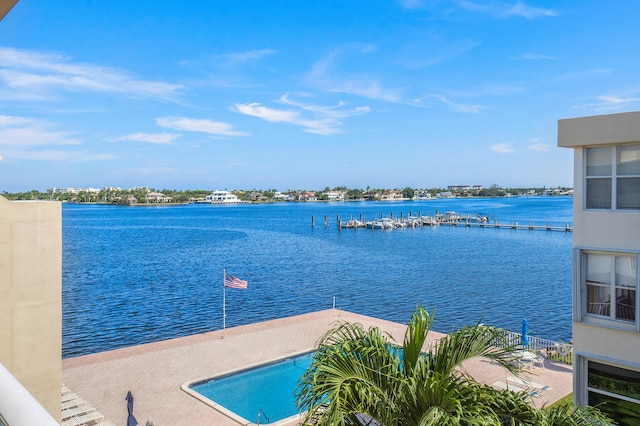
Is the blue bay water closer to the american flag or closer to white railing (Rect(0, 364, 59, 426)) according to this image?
the american flag

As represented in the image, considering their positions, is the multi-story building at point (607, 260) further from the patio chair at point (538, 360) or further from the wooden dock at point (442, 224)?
the wooden dock at point (442, 224)

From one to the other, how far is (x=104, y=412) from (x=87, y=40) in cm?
2762

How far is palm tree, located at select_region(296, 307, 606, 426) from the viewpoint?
452cm

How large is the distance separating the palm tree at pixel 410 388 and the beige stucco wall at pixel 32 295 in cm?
Answer: 378

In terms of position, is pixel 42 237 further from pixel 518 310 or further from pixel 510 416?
pixel 518 310

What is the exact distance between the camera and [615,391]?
25.8 ft

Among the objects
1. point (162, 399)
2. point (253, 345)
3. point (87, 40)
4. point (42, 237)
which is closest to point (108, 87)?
point (87, 40)

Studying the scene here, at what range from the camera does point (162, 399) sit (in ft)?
43.2

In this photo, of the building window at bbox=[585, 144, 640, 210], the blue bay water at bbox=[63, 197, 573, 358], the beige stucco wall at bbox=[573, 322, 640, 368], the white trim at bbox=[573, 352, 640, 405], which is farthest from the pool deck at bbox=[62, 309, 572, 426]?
the building window at bbox=[585, 144, 640, 210]

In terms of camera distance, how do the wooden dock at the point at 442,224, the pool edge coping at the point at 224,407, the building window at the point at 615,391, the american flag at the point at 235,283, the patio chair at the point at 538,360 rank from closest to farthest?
the building window at the point at 615,391
the pool edge coping at the point at 224,407
the patio chair at the point at 538,360
the american flag at the point at 235,283
the wooden dock at the point at 442,224

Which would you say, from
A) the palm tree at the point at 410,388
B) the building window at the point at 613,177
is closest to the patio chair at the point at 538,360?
the building window at the point at 613,177

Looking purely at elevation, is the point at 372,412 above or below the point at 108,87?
below

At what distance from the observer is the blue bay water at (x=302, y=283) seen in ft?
83.7

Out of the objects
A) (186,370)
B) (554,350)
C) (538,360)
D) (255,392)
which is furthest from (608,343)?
(186,370)
